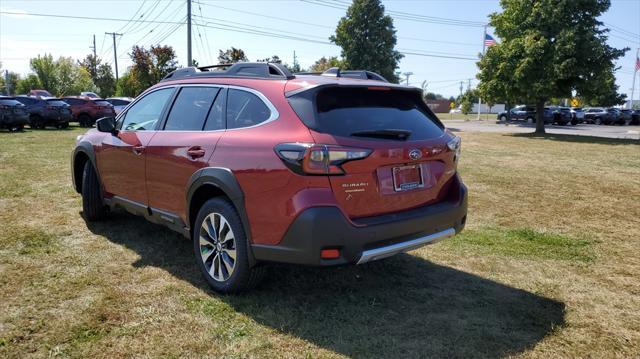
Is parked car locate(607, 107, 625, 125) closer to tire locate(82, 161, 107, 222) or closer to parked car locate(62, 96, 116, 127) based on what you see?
parked car locate(62, 96, 116, 127)

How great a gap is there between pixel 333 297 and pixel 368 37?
35746 millimetres

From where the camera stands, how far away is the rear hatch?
10.4 ft

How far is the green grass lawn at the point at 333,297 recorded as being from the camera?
309cm

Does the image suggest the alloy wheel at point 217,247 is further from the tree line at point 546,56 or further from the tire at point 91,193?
the tree line at point 546,56

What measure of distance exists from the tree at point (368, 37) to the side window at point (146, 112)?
32848 millimetres

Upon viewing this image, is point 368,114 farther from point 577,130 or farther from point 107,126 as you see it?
point 577,130

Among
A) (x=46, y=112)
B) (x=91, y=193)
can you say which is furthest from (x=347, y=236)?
(x=46, y=112)

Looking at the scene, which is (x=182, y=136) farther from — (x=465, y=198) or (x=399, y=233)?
(x=465, y=198)

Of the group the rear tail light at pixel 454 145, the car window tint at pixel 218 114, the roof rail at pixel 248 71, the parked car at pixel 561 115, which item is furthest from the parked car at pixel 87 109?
the parked car at pixel 561 115

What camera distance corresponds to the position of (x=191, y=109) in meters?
4.21

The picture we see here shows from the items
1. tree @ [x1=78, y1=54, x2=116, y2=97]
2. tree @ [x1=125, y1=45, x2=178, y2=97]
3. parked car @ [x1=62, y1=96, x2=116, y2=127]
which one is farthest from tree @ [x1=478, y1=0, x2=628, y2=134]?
tree @ [x1=78, y1=54, x2=116, y2=97]

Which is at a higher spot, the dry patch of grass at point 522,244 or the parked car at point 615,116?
the parked car at point 615,116

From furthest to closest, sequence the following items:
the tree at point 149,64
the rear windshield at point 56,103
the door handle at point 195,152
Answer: the tree at point 149,64 → the rear windshield at point 56,103 → the door handle at point 195,152

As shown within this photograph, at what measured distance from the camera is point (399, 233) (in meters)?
3.37
